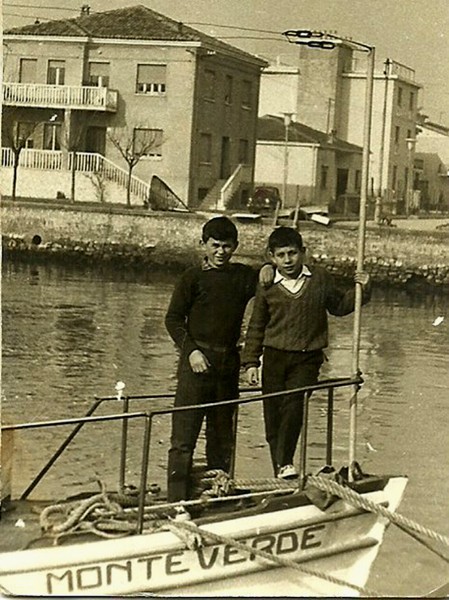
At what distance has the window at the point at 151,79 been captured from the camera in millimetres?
2973

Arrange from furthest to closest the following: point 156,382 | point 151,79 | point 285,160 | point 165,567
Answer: point 156,382
point 151,79
point 285,160
point 165,567

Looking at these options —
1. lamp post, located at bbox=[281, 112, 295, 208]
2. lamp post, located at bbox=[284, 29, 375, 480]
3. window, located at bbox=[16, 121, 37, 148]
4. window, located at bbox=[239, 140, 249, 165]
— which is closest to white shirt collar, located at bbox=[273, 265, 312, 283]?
lamp post, located at bbox=[284, 29, 375, 480]

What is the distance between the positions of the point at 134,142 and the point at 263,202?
0.50 metres

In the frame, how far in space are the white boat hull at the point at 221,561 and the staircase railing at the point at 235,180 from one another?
3.03ft

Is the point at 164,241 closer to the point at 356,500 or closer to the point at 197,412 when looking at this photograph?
the point at 197,412

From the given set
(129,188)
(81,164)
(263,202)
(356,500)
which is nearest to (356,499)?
(356,500)

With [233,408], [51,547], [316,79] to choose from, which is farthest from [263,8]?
[51,547]

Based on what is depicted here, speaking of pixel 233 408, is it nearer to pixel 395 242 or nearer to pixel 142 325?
pixel 395 242

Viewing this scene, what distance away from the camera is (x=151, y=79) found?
117 inches

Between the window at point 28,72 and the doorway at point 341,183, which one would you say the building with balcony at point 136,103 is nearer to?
the window at point 28,72

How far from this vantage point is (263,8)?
2.58 meters

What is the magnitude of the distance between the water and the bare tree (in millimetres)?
460

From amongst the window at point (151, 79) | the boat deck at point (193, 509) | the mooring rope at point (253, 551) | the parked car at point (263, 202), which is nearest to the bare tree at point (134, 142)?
the window at point (151, 79)

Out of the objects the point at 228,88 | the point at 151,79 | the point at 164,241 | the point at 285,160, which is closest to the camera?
the point at 228,88
